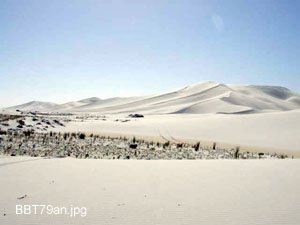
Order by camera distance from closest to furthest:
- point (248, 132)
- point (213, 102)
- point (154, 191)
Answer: point (154, 191) → point (248, 132) → point (213, 102)

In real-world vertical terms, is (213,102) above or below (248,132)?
above

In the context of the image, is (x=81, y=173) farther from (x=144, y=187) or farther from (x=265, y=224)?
(x=265, y=224)

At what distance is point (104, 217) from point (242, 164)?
7.51 m

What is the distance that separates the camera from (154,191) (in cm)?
763

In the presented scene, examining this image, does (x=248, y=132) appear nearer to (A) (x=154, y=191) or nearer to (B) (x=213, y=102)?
(A) (x=154, y=191)

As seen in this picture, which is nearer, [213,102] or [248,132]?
[248,132]

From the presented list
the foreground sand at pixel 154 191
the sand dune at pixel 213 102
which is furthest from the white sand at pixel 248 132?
the sand dune at pixel 213 102

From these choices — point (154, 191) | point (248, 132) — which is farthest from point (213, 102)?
point (154, 191)

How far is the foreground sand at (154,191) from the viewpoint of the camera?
5.83 m

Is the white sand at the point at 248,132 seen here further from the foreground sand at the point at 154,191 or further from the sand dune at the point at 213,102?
the sand dune at the point at 213,102

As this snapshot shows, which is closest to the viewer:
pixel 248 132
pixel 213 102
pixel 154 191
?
pixel 154 191

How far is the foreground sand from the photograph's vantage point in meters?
5.83

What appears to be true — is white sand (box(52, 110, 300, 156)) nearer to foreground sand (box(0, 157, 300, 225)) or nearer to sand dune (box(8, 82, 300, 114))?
foreground sand (box(0, 157, 300, 225))

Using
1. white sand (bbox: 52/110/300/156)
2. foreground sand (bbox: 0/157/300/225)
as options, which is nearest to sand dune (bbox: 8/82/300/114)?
white sand (bbox: 52/110/300/156)
